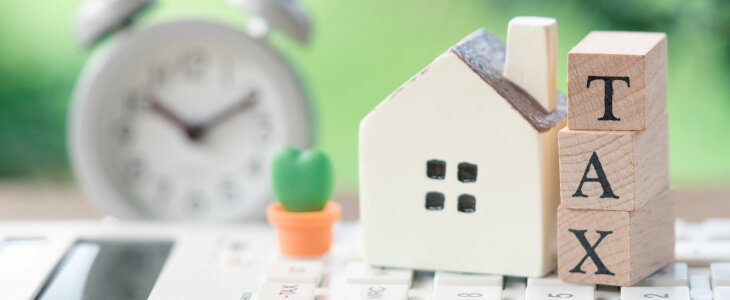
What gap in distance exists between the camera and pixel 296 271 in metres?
0.74

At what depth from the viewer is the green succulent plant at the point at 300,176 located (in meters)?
0.78

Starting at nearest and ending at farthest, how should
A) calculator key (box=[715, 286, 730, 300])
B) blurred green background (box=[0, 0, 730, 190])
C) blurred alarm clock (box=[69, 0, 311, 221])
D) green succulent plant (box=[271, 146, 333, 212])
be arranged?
calculator key (box=[715, 286, 730, 300]), green succulent plant (box=[271, 146, 333, 212]), blurred alarm clock (box=[69, 0, 311, 221]), blurred green background (box=[0, 0, 730, 190])

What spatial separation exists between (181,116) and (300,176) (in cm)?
24

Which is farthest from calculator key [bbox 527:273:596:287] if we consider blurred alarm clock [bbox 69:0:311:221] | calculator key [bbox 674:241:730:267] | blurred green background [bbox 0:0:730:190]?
blurred green background [bbox 0:0:730:190]

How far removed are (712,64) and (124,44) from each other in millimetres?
1111

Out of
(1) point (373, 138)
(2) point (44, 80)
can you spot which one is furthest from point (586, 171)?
(2) point (44, 80)

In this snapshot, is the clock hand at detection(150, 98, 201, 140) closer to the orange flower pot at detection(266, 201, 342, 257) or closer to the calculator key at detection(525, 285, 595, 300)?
the orange flower pot at detection(266, 201, 342, 257)

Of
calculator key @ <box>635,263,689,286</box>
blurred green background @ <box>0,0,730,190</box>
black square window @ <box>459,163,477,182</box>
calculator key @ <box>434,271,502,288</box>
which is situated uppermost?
blurred green background @ <box>0,0,730,190</box>

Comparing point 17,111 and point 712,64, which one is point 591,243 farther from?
point 17,111

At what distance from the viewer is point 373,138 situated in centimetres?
73

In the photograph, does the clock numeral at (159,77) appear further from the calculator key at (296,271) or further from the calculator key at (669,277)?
the calculator key at (669,277)

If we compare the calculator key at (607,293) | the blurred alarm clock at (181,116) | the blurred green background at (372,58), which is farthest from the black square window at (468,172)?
the blurred green background at (372,58)

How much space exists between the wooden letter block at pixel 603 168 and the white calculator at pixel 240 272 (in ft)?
0.21

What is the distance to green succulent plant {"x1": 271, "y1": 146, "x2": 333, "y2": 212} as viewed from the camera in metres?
0.78
